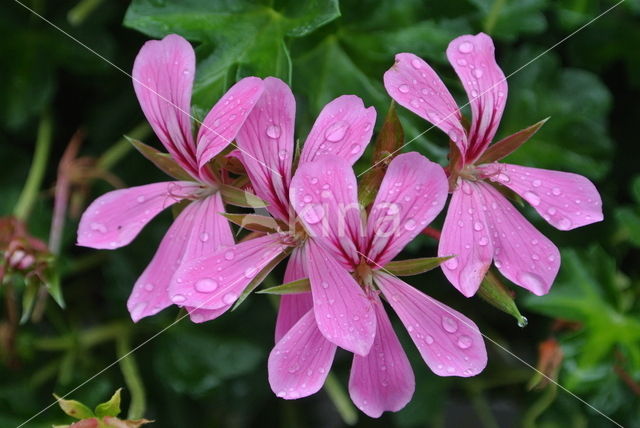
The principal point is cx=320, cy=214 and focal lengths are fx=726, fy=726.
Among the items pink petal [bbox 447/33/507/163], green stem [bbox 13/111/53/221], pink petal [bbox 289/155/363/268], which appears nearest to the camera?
pink petal [bbox 289/155/363/268]

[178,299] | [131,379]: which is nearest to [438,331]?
[178,299]

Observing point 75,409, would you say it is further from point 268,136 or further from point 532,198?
point 532,198

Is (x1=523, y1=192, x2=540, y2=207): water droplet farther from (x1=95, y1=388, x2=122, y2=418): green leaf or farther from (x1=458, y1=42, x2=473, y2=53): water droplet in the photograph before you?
(x1=95, y1=388, x2=122, y2=418): green leaf

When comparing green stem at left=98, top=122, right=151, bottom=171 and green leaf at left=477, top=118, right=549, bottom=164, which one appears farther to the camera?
green stem at left=98, top=122, right=151, bottom=171

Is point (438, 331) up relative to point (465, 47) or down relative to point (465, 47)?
down

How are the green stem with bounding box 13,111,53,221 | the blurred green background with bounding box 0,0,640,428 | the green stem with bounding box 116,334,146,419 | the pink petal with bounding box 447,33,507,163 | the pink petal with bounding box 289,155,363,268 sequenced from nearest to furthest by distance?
the pink petal with bounding box 289,155,363,268 → the pink petal with bounding box 447,33,507,163 → the green stem with bounding box 116,334,146,419 → the blurred green background with bounding box 0,0,640,428 → the green stem with bounding box 13,111,53,221

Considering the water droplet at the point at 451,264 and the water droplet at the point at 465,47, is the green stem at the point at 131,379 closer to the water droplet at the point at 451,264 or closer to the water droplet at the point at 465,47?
the water droplet at the point at 451,264

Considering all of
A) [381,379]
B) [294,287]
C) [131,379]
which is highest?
[294,287]

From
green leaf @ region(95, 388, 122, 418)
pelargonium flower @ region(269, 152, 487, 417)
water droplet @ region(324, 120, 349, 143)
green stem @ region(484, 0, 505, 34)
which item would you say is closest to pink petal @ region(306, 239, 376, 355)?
pelargonium flower @ region(269, 152, 487, 417)
